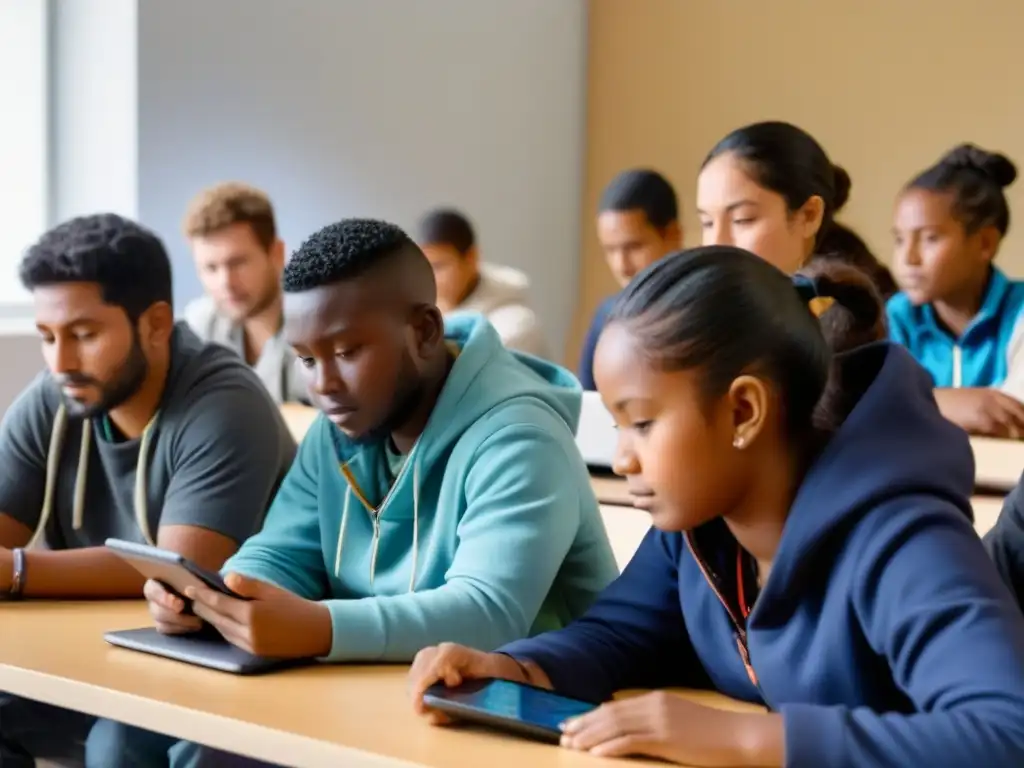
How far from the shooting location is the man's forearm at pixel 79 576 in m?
1.84

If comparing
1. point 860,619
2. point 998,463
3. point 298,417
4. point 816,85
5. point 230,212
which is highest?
point 816,85

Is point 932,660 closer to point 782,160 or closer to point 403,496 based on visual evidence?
point 403,496

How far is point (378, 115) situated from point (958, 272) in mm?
2266

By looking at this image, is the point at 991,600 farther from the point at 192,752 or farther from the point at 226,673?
the point at 192,752

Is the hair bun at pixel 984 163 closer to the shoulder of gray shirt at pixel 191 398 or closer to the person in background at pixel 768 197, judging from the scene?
the person in background at pixel 768 197

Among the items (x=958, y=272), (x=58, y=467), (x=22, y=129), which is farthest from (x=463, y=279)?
(x=58, y=467)

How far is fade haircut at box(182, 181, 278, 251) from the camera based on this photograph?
3.67m

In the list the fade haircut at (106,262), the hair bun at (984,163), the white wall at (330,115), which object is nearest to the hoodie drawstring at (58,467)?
the fade haircut at (106,262)

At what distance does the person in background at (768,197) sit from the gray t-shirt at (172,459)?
0.88 m

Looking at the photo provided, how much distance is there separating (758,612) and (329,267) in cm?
66

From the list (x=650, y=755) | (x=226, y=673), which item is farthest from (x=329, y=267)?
(x=650, y=755)

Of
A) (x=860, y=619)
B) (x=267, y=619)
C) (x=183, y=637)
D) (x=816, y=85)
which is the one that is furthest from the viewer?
(x=816, y=85)

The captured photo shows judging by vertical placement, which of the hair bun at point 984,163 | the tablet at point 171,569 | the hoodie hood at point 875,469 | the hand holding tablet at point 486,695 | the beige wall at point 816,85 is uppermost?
the beige wall at point 816,85

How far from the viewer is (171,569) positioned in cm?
147
